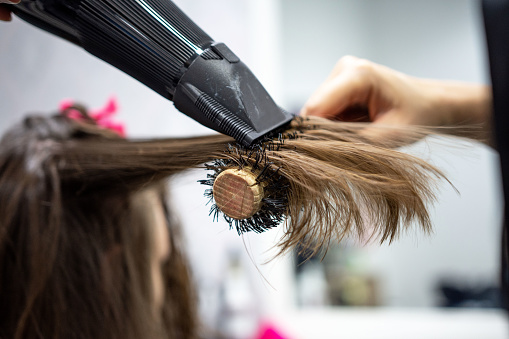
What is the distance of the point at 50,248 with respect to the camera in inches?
19.8

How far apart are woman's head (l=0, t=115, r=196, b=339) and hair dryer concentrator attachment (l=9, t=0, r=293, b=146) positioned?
19cm

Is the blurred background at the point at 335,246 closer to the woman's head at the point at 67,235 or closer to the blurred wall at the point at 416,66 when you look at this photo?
the blurred wall at the point at 416,66

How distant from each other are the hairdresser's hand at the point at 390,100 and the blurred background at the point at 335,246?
251 millimetres

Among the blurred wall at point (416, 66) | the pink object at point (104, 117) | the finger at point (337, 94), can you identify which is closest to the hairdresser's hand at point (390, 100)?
the finger at point (337, 94)

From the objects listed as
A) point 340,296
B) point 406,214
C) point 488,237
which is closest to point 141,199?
point 406,214

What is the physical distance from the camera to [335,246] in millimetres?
1473

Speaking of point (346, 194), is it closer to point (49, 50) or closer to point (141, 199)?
point (141, 199)

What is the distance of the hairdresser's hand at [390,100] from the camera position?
1.45 ft

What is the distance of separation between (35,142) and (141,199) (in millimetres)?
172

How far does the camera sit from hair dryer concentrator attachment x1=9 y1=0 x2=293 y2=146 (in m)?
0.30

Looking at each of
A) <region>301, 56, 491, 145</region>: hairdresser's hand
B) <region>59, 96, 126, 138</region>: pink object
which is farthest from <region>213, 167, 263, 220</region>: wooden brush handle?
<region>59, 96, 126, 138</region>: pink object

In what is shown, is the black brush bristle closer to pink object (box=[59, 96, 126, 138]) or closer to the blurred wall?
pink object (box=[59, 96, 126, 138])

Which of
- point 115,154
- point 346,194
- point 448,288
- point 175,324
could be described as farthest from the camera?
point 448,288

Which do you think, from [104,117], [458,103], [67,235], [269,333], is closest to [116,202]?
[67,235]
